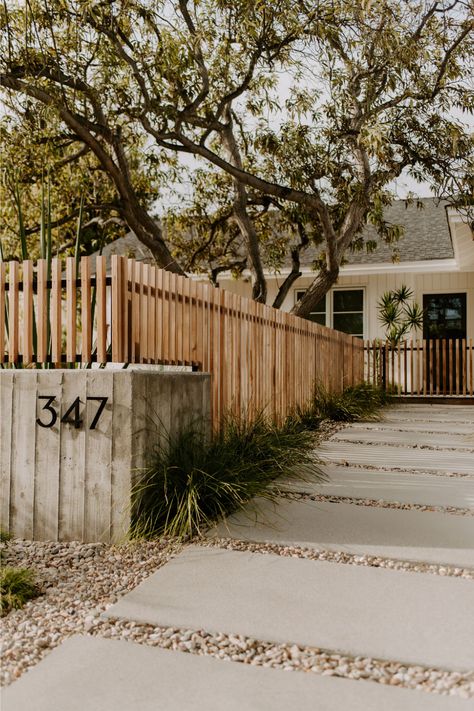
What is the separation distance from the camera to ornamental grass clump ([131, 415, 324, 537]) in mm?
3652

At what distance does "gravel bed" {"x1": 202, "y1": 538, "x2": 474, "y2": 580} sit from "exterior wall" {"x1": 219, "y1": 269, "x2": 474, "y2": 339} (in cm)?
1266

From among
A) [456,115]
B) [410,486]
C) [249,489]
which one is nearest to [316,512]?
[249,489]

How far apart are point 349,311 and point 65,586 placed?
46.3 feet

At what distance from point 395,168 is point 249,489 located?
24.8 feet

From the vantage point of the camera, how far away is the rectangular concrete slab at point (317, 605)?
239 cm

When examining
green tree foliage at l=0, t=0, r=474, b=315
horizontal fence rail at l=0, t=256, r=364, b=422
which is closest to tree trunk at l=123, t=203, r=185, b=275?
green tree foliage at l=0, t=0, r=474, b=315

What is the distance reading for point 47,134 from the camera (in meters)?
8.95

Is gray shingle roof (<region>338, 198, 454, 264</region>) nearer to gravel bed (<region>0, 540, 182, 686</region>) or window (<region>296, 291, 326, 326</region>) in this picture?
window (<region>296, 291, 326, 326</region>)

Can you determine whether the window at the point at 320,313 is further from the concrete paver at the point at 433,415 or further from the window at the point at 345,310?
the concrete paver at the point at 433,415

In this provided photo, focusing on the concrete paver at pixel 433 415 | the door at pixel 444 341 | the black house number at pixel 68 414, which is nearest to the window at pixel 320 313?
the door at pixel 444 341

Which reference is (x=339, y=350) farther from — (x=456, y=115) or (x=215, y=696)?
(x=215, y=696)

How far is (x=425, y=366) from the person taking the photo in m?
14.9

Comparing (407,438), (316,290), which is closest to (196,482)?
(407,438)

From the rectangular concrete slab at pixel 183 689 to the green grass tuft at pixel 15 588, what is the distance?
0.57 meters
